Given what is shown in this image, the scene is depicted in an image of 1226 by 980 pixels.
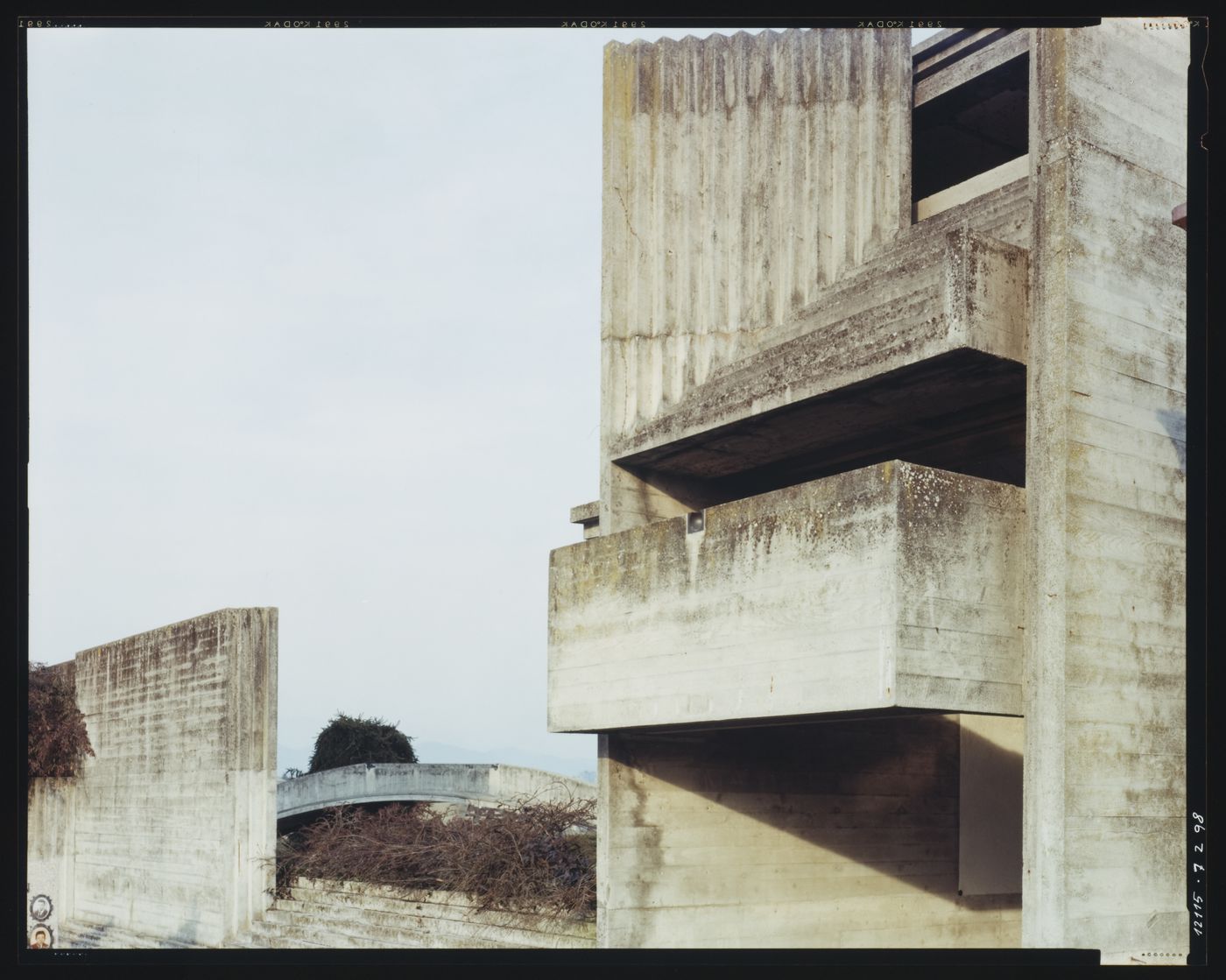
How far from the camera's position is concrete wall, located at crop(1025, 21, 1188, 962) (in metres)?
8.83

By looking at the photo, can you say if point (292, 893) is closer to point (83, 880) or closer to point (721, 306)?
point (83, 880)

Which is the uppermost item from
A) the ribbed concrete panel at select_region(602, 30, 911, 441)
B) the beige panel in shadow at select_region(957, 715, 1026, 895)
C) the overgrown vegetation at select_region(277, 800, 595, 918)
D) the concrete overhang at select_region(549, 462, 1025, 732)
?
the ribbed concrete panel at select_region(602, 30, 911, 441)

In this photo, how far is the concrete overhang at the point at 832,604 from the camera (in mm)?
8883

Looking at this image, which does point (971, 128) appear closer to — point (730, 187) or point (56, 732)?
point (730, 187)

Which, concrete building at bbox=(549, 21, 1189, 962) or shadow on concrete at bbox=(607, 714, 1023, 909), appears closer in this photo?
concrete building at bbox=(549, 21, 1189, 962)

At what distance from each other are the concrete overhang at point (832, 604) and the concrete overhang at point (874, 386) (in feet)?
3.47

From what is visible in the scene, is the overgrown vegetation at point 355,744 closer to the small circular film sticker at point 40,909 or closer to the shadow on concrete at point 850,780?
the small circular film sticker at point 40,909

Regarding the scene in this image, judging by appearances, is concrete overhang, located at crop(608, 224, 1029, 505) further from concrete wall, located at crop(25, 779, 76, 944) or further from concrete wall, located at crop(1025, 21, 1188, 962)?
concrete wall, located at crop(25, 779, 76, 944)

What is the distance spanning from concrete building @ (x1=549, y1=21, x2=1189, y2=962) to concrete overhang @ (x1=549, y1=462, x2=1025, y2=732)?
0.03 meters

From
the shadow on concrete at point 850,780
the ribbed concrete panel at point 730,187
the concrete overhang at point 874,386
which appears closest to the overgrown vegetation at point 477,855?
the shadow on concrete at point 850,780

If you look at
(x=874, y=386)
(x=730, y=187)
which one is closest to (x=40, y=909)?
(x=730, y=187)

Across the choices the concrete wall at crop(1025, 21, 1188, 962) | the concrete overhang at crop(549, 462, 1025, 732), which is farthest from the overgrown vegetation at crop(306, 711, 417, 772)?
the concrete wall at crop(1025, 21, 1188, 962)

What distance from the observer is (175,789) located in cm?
1630

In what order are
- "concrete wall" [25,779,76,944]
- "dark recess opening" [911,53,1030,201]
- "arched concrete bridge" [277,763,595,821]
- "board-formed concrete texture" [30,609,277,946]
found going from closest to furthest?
"dark recess opening" [911,53,1030,201]
"board-formed concrete texture" [30,609,277,946]
"concrete wall" [25,779,76,944]
"arched concrete bridge" [277,763,595,821]
